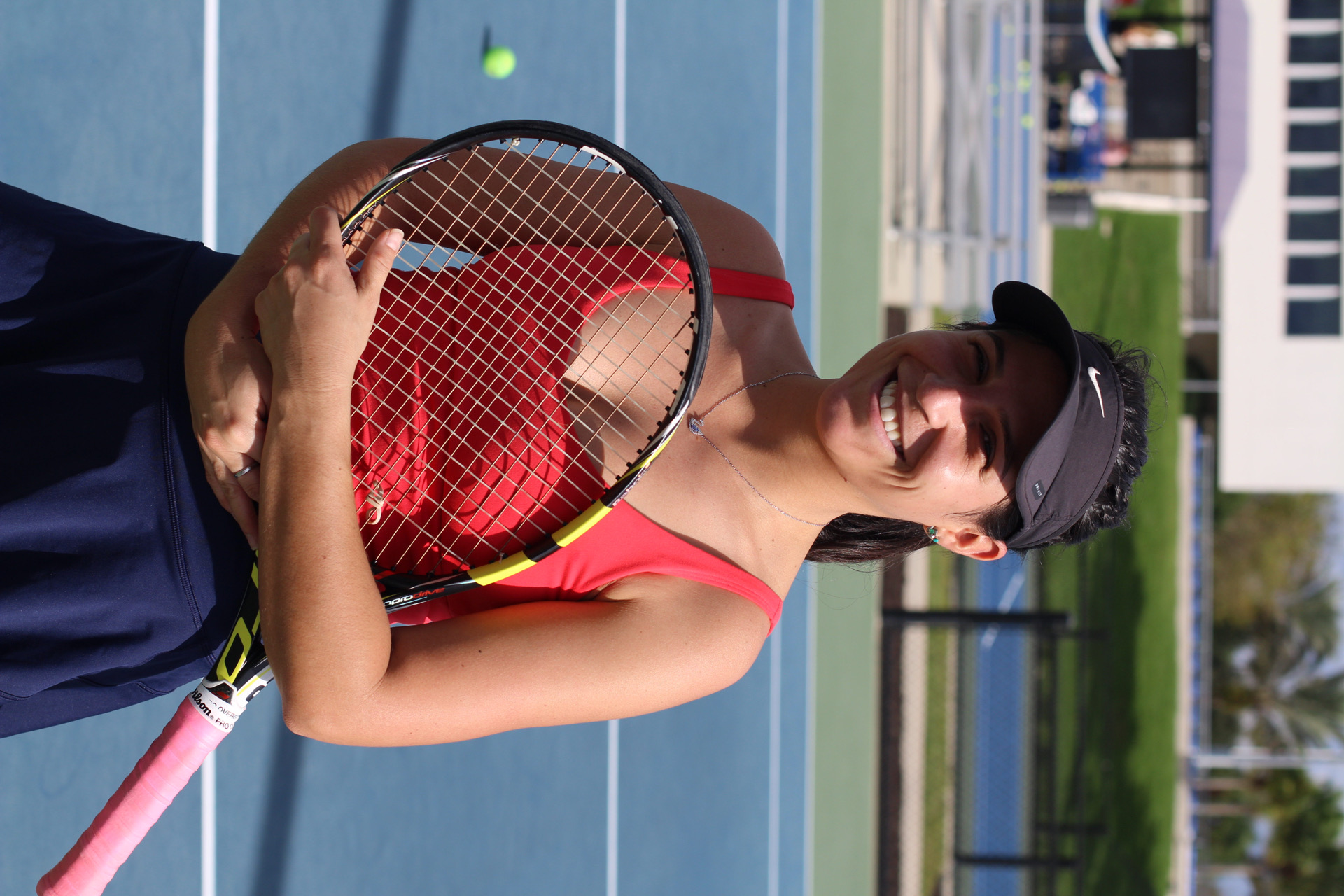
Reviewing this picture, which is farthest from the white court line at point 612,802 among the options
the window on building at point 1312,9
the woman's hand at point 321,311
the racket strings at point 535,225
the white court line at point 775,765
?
the window on building at point 1312,9

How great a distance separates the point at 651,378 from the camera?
1.80 m

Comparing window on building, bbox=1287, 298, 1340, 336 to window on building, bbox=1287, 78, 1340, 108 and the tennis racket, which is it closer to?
window on building, bbox=1287, 78, 1340, 108

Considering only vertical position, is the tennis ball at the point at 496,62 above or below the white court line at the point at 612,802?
above

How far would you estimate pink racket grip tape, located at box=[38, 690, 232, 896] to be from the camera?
1.58 meters

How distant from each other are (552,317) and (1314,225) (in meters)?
13.2

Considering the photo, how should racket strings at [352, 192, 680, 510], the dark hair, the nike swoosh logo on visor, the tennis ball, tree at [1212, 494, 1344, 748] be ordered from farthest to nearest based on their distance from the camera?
tree at [1212, 494, 1344, 748]
the tennis ball
the dark hair
the nike swoosh logo on visor
racket strings at [352, 192, 680, 510]

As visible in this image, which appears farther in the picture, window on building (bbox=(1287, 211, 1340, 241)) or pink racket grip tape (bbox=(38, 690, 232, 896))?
window on building (bbox=(1287, 211, 1340, 241))

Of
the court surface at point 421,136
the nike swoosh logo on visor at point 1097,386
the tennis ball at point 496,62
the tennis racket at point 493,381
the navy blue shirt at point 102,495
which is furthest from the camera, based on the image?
the tennis ball at point 496,62

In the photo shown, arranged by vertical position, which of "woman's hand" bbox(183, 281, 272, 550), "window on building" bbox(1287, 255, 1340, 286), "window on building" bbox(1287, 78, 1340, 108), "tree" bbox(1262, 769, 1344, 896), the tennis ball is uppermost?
"window on building" bbox(1287, 78, 1340, 108)

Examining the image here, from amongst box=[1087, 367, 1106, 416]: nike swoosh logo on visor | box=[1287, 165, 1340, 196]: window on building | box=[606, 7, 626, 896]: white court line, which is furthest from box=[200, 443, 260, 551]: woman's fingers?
box=[1287, 165, 1340, 196]: window on building

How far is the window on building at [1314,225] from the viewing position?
1213cm

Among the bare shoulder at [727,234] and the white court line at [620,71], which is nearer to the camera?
the bare shoulder at [727,234]

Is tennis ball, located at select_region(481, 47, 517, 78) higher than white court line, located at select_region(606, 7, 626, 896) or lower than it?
higher

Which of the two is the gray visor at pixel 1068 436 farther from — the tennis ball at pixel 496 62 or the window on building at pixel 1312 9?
the window on building at pixel 1312 9
